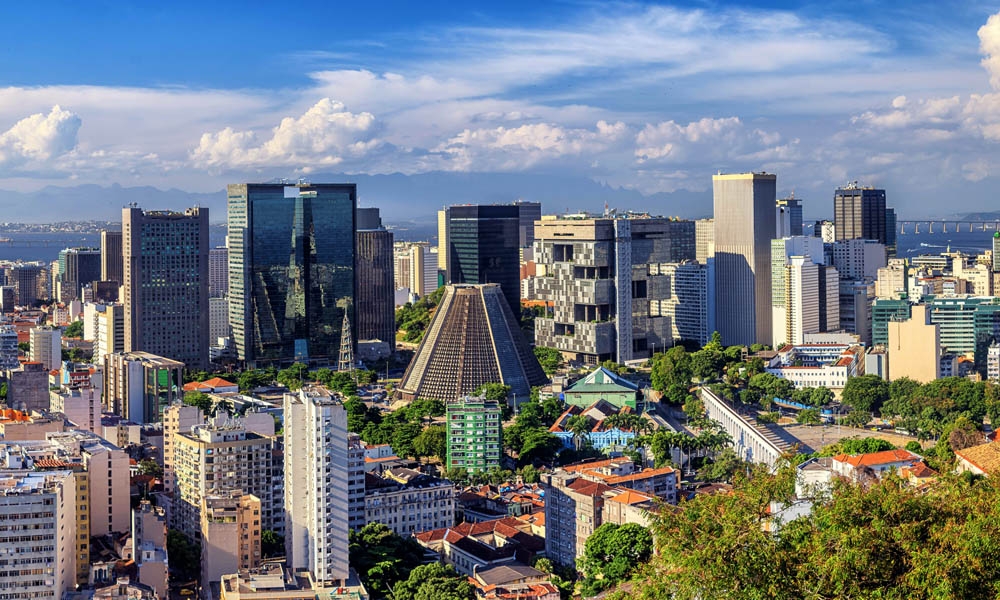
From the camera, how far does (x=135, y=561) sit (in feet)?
63.9

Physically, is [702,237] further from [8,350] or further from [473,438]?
[473,438]

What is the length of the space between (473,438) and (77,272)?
4385 cm

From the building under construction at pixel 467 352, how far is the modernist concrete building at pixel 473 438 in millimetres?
7171

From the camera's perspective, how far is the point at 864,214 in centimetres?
6456

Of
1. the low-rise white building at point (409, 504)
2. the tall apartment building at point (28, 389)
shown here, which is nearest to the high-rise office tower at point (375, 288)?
the tall apartment building at point (28, 389)

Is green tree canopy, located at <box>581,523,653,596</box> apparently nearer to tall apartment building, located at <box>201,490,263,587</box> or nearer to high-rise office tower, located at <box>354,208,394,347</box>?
tall apartment building, located at <box>201,490,263,587</box>

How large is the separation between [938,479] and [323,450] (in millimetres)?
9920

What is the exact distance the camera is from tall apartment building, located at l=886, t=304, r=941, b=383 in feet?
116

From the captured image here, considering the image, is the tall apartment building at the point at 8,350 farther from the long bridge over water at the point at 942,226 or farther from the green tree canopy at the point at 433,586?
the long bridge over water at the point at 942,226

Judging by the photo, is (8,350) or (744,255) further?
(744,255)

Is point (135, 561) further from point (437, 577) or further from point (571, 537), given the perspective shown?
point (571, 537)

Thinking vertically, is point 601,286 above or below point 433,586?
above

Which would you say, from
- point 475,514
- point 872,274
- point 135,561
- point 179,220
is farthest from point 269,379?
point 872,274

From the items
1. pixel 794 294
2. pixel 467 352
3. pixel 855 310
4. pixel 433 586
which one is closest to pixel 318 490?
pixel 433 586
